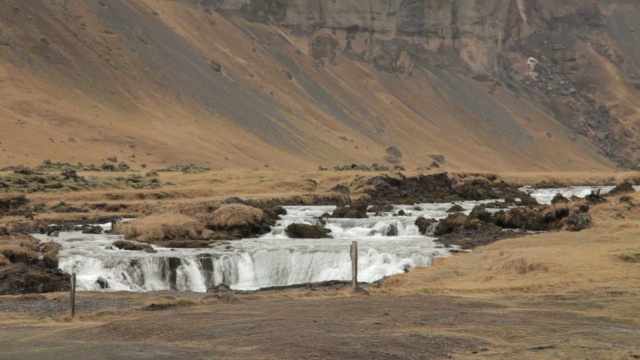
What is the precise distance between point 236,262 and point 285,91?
356 feet

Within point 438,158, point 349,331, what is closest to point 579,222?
point 349,331

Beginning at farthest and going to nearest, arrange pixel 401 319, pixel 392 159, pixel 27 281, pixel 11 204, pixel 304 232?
1. pixel 392 159
2. pixel 11 204
3. pixel 304 232
4. pixel 27 281
5. pixel 401 319

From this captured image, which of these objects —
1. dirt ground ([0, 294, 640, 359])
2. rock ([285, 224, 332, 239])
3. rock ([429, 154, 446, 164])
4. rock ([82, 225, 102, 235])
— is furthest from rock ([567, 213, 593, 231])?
rock ([429, 154, 446, 164])

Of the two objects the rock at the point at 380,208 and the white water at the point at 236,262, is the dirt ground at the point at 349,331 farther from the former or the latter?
the rock at the point at 380,208

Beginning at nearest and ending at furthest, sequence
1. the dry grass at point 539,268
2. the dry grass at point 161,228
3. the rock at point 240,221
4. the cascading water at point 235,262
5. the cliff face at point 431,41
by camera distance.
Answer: the dry grass at point 539,268 → the cascading water at point 235,262 → the dry grass at point 161,228 → the rock at point 240,221 → the cliff face at point 431,41

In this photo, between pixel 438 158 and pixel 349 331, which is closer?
pixel 349 331

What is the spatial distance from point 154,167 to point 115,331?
7576cm

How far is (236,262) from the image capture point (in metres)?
39.6

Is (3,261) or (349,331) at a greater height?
(3,261)

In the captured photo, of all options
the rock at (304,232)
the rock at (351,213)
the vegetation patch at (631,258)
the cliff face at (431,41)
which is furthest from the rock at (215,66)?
the vegetation patch at (631,258)

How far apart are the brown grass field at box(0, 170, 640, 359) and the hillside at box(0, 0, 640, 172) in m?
61.4

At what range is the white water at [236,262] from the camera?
36.8 m

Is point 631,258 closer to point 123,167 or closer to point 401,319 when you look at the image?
point 401,319

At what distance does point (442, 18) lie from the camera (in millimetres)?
188000
